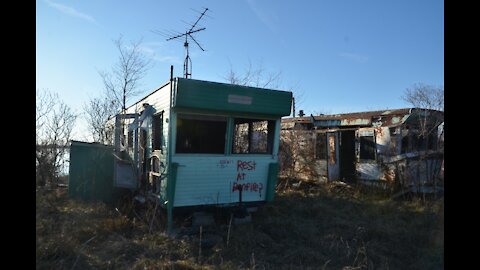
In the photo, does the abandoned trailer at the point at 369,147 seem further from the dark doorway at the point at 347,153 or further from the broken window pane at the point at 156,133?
Answer: the broken window pane at the point at 156,133

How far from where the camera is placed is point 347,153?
13805 mm

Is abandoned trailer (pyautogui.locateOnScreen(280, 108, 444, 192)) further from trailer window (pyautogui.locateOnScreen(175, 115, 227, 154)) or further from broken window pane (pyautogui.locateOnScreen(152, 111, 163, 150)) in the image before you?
broken window pane (pyautogui.locateOnScreen(152, 111, 163, 150))

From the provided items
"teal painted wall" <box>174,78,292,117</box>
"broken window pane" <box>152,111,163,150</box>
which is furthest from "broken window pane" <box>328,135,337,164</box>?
"broken window pane" <box>152,111,163,150</box>

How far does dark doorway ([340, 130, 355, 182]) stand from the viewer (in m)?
13.7

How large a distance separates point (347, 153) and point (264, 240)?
24.9 feet

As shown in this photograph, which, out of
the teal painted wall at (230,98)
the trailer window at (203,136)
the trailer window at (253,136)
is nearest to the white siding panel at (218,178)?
the trailer window at (253,136)

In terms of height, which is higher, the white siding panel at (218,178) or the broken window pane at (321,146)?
the broken window pane at (321,146)

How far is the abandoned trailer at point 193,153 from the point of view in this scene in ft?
25.1

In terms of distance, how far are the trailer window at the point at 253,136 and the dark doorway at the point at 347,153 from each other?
5.47m

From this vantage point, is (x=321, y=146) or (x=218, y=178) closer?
(x=218, y=178)

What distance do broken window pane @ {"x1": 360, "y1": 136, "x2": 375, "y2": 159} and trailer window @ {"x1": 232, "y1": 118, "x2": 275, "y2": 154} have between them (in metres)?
4.71

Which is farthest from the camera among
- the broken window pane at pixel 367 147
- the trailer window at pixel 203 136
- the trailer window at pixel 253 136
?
the broken window pane at pixel 367 147

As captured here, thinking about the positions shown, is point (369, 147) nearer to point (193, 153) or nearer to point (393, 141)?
point (393, 141)

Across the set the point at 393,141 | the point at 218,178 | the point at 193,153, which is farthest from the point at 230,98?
the point at 393,141
